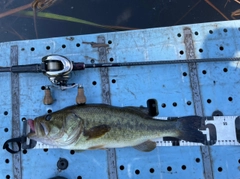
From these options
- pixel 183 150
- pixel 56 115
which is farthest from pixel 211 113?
pixel 56 115

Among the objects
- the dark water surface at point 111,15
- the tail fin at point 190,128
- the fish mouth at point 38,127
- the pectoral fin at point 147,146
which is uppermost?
the dark water surface at point 111,15

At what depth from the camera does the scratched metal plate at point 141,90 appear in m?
2.74

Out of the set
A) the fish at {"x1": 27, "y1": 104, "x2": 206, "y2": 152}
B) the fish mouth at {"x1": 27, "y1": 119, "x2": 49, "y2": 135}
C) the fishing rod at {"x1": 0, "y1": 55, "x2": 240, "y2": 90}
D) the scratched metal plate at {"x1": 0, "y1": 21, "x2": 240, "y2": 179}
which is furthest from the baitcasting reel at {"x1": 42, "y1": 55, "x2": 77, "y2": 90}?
the fish mouth at {"x1": 27, "y1": 119, "x2": 49, "y2": 135}

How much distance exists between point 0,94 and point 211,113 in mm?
2189

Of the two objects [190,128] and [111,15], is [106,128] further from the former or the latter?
[111,15]

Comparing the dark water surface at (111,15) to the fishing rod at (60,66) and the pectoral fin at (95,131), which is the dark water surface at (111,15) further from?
the pectoral fin at (95,131)

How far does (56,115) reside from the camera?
2.49 meters

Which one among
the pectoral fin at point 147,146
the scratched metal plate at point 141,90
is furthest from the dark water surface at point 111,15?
the pectoral fin at point 147,146

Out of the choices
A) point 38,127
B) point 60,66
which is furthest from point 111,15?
point 38,127

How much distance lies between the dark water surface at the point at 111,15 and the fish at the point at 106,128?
1142mm

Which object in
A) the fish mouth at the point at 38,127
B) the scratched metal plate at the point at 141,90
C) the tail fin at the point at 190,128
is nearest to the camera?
the fish mouth at the point at 38,127

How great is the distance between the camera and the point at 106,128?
97.9 inches

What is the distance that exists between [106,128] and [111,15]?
4.81 ft

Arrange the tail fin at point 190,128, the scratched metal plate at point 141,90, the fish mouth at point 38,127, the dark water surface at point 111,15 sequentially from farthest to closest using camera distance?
the dark water surface at point 111,15 < the scratched metal plate at point 141,90 < the tail fin at point 190,128 < the fish mouth at point 38,127
